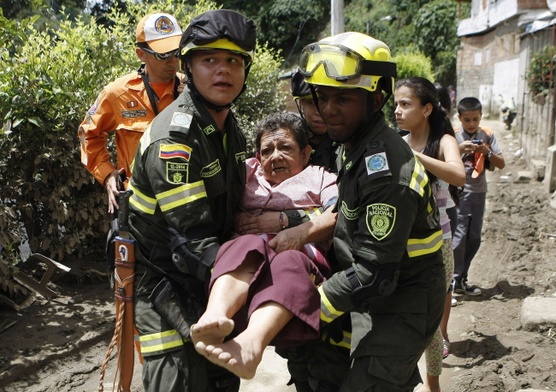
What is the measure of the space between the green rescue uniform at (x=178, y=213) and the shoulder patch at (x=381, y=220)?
0.62 m

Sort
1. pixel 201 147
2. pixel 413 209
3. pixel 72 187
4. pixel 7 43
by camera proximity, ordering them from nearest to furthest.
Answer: pixel 413 209 < pixel 201 147 < pixel 7 43 < pixel 72 187

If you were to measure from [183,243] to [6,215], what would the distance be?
297cm

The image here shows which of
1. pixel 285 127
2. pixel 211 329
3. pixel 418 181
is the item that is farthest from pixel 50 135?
pixel 418 181

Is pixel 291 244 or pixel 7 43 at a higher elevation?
pixel 7 43

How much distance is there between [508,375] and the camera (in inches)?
159

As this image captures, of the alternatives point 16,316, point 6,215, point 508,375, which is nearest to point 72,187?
point 6,215

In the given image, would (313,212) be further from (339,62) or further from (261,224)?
(339,62)

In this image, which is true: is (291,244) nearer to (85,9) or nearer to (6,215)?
(6,215)

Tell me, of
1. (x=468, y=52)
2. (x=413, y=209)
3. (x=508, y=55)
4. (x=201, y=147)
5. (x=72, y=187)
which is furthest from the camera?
(x=468, y=52)

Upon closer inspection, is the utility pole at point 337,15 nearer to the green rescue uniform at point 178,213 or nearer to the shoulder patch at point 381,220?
the green rescue uniform at point 178,213

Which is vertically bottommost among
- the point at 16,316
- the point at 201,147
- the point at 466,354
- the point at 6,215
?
the point at 466,354

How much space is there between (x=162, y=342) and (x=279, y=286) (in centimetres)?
63

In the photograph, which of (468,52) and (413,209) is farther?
(468,52)

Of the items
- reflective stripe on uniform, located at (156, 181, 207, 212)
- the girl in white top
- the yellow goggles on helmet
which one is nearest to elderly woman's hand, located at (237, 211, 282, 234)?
reflective stripe on uniform, located at (156, 181, 207, 212)
